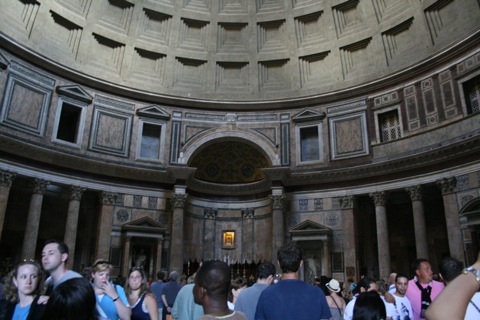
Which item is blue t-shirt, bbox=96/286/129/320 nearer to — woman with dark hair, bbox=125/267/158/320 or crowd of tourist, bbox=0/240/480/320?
crowd of tourist, bbox=0/240/480/320

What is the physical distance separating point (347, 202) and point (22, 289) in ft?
60.8

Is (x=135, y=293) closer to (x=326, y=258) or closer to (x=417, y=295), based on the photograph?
(x=417, y=295)

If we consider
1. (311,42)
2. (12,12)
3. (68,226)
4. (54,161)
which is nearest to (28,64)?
(12,12)

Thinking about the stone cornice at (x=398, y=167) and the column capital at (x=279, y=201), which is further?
the column capital at (x=279, y=201)

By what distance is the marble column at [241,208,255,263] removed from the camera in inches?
910

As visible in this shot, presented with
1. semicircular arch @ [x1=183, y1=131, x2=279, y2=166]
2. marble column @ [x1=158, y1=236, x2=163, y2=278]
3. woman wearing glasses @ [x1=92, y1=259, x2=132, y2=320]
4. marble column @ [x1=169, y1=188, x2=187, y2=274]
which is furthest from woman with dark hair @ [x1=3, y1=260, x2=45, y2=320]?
semicircular arch @ [x1=183, y1=131, x2=279, y2=166]

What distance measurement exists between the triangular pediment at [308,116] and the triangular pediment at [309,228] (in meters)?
5.79

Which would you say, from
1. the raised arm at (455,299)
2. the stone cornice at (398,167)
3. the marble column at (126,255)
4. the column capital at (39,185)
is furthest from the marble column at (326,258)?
the raised arm at (455,299)

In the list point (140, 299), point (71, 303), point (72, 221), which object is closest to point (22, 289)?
point (140, 299)

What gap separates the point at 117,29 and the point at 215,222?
1239 centimetres

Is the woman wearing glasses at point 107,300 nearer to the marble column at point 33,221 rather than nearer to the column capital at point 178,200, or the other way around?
the marble column at point 33,221

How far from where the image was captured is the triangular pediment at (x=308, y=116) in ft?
73.6

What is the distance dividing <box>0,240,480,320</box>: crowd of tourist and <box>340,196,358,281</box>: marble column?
13.9 m

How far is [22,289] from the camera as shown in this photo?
3807 millimetres
